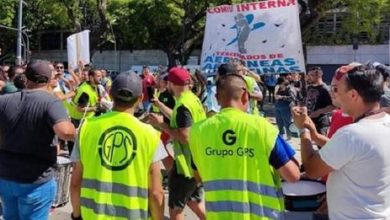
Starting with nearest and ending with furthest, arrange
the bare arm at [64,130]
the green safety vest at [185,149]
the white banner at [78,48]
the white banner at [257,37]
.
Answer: the bare arm at [64,130] → the green safety vest at [185,149] → the white banner at [257,37] → the white banner at [78,48]

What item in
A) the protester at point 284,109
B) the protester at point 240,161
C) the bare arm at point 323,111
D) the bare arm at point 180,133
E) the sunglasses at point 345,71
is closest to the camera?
the sunglasses at point 345,71

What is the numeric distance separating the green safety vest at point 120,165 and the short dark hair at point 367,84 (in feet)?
3.75

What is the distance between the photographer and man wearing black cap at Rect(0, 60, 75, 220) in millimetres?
4105

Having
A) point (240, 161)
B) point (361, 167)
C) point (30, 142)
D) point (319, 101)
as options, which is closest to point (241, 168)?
point (240, 161)

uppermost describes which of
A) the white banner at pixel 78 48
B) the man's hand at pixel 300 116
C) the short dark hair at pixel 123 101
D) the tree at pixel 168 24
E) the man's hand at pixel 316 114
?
the tree at pixel 168 24

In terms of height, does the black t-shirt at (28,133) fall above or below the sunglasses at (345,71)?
below

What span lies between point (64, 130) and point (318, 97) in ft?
16.7

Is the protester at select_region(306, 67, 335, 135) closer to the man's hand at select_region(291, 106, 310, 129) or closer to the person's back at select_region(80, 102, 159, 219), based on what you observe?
the man's hand at select_region(291, 106, 310, 129)

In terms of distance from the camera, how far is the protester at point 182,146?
5.04m

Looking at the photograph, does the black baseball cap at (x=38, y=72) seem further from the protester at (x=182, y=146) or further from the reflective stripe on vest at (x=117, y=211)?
the reflective stripe on vest at (x=117, y=211)

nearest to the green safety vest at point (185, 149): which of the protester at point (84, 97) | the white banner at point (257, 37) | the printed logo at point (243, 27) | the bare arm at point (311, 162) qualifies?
the bare arm at point (311, 162)

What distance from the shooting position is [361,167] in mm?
2908

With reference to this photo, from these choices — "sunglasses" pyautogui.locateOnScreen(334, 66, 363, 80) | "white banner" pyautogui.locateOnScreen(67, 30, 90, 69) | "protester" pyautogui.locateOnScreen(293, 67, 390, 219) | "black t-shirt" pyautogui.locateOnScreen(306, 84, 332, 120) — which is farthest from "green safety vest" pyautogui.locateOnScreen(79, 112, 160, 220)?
"white banner" pyautogui.locateOnScreen(67, 30, 90, 69)

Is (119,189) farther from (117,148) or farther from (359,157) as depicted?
(359,157)
